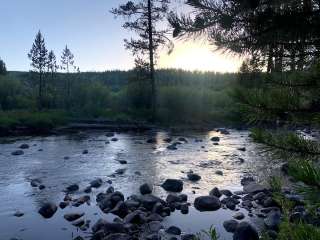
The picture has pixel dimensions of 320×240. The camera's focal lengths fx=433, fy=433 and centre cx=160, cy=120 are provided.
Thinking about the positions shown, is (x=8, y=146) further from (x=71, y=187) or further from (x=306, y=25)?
(x=306, y=25)

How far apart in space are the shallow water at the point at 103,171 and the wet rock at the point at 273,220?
0.89 m

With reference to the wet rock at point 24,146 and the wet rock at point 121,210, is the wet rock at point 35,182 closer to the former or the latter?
the wet rock at point 121,210

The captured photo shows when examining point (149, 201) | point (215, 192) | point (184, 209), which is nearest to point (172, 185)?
point (215, 192)

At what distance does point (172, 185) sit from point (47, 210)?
357 centimetres

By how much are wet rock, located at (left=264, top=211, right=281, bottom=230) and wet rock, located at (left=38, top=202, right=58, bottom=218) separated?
4.68 metres

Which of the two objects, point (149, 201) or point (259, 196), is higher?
point (149, 201)

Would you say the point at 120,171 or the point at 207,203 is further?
the point at 120,171

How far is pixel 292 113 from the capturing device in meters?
2.66

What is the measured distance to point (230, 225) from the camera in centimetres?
864

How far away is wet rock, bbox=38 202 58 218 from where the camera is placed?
378 inches

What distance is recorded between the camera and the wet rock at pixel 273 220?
8.59 meters

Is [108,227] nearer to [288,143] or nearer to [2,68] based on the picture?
[288,143]

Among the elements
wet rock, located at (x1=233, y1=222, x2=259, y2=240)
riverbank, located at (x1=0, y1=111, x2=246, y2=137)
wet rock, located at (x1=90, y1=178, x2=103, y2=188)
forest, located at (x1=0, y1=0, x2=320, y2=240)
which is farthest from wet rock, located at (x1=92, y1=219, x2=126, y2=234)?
riverbank, located at (x1=0, y1=111, x2=246, y2=137)

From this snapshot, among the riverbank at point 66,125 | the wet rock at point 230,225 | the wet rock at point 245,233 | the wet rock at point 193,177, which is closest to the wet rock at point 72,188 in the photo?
the wet rock at point 193,177
